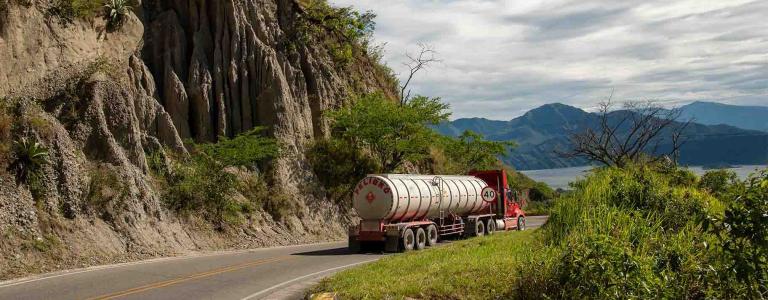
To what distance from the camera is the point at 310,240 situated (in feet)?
111

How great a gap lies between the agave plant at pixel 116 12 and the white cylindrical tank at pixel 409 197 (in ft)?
47.5

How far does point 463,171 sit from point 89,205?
3671cm

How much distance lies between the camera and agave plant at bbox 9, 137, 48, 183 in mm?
20844

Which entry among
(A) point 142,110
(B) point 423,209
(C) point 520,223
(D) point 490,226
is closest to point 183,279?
(B) point 423,209

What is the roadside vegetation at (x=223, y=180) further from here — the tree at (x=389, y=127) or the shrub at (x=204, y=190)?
the tree at (x=389, y=127)

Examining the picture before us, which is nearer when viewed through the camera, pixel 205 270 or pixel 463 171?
pixel 205 270

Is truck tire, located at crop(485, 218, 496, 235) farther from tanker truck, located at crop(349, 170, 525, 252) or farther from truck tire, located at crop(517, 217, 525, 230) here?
truck tire, located at crop(517, 217, 525, 230)

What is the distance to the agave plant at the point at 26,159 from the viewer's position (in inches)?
821

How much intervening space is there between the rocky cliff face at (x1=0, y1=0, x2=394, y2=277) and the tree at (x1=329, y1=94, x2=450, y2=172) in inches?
78.4

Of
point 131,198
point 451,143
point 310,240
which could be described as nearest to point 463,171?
point 451,143

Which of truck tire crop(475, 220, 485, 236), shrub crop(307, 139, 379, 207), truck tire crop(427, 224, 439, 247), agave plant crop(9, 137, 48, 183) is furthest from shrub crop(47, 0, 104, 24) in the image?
truck tire crop(475, 220, 485, 236)

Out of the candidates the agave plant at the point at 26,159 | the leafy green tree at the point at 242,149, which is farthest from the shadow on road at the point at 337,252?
the agave plant at the point at 26,159

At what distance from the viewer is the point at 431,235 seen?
2792 cm

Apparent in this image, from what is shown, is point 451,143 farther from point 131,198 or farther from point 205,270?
point 205,270
